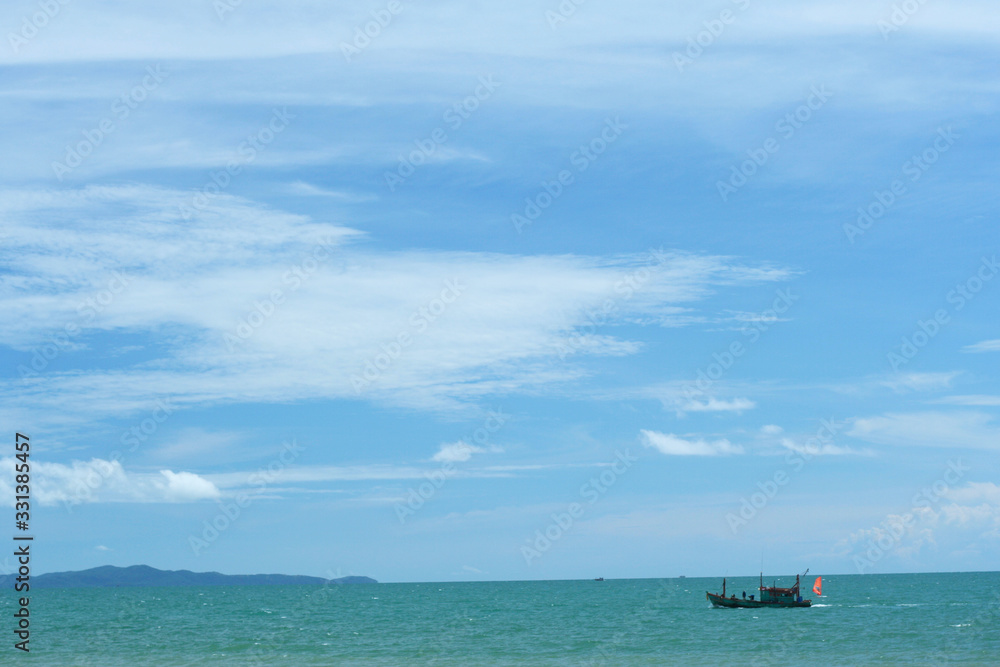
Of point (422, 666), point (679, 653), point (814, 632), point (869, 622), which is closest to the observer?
point (422, 666)

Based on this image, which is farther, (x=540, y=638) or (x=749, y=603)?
(x=749, y=603)

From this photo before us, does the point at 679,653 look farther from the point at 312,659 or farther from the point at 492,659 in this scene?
the point at 312,659

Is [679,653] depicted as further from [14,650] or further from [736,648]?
[14,650]

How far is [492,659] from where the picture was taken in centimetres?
5297

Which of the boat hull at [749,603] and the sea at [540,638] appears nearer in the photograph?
the sea at [540,638]

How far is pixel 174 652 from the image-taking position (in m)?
58.9

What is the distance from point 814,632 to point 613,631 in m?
14.3

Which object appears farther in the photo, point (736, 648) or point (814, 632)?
point (814, 632)

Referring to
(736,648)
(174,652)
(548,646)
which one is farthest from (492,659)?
(174,652)

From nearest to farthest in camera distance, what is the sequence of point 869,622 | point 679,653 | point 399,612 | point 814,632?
point 679,653 → point 814,632 → point 869,622 → point 399,612

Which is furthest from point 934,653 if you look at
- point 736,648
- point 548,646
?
point 548,646

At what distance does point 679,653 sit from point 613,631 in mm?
18340

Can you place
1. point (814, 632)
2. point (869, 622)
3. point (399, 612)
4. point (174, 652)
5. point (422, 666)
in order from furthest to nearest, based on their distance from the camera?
point (399, 612), point (869, 622), point (814, 632), point (174, 652), point (422, 666)

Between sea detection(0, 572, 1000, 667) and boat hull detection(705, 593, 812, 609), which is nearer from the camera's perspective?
sea detection(0, 572, 1000, 667)
